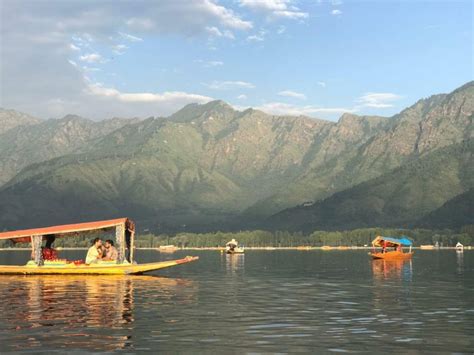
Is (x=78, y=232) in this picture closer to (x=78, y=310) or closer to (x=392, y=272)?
(x=78, y=310)

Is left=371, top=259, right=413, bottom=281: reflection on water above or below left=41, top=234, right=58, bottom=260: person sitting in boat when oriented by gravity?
below

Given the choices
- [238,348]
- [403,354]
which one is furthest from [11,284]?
[403,354]

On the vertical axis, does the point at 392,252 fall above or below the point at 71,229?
below

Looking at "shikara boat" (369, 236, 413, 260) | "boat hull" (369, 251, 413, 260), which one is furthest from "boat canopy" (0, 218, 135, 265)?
"shikara boat" (369, 236, 413, 260)

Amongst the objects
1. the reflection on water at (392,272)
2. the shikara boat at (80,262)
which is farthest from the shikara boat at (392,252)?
the shikara boat at (80,262)

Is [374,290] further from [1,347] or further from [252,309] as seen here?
[1,347]

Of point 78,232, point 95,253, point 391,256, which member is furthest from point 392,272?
point 391,256

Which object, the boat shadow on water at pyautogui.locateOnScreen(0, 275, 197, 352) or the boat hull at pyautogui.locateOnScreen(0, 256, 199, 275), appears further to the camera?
→ the boat hull at pyautogui.locateOnScreen(0, 256, 199, 275)

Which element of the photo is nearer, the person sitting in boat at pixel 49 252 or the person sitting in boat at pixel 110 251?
the person sitting in boat at pixel 110 251

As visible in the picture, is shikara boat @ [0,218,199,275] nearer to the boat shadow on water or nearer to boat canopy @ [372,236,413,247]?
the boat shadow on water

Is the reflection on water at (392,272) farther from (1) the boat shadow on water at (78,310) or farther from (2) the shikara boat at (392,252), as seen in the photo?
(2) the shikara boat at (392,252)

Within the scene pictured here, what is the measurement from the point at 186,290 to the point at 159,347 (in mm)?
29395

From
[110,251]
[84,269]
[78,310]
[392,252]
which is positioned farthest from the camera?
[392,252]

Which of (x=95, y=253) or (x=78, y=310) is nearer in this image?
(x=78, y=310)
